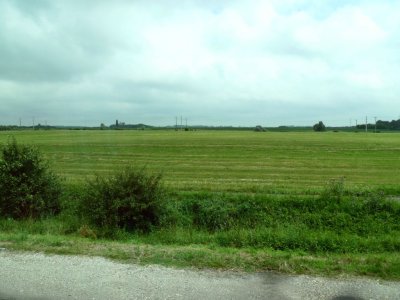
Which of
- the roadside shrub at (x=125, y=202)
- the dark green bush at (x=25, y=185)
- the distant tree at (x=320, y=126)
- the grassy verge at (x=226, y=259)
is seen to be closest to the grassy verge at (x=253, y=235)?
the grassy verge at (x=226, y=259)

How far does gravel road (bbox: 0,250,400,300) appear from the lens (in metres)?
5.23

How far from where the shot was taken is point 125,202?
11000mm

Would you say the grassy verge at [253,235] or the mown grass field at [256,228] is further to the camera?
the mown grass field at [256,228]

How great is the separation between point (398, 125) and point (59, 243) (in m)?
155

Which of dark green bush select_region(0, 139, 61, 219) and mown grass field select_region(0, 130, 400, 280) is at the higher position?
dark green bush select_region(0, 139, 61, 219)

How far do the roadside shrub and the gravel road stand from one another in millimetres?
4606

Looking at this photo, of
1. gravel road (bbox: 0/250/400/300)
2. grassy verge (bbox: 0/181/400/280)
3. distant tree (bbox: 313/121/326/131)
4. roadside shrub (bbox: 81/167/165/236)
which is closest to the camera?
gravel road (bbox: 0/250/400/300)

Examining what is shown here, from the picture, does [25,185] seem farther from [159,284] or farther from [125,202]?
[159,284]

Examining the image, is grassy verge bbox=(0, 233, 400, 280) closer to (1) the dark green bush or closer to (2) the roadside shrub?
(2) the roadside shrub

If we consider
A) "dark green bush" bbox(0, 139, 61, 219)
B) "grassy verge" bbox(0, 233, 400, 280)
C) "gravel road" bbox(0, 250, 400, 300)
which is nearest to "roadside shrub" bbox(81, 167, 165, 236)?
"dark green bush" bbox(0, 139, 61, 219)

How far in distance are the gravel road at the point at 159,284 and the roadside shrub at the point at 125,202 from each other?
461cm

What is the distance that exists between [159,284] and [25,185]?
307 inches

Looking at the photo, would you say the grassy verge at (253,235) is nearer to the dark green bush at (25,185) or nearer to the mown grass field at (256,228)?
the mown grass field at (256,228)

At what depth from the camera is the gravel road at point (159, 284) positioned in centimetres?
523
